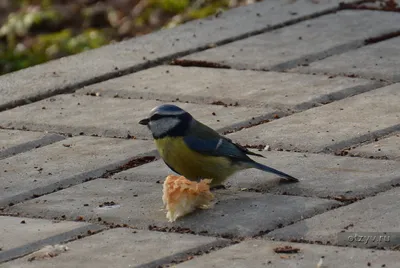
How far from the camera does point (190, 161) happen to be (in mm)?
5395

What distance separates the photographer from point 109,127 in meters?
6.42

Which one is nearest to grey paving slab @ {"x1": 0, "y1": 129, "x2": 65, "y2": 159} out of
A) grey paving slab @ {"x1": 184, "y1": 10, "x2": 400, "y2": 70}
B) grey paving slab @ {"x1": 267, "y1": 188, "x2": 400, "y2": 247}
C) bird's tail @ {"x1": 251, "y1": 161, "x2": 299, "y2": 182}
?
bird's tail @ {"x1": 251, "y1": 161, "x2": 299, "y2": 182}

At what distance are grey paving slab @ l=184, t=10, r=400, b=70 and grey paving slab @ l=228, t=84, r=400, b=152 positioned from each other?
898 millimetres

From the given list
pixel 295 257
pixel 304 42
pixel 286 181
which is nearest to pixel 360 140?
pixel 286 181

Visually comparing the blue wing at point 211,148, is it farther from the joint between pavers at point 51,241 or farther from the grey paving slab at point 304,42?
the grey paving slab at point 304,42

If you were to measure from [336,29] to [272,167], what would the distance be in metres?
2.57

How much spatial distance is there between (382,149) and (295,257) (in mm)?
1407

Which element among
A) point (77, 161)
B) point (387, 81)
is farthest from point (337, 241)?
point (387, 81)

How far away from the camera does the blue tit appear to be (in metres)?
5.38

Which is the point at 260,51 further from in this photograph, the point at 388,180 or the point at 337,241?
the point at 337,241

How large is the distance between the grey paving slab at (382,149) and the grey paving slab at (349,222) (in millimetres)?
612

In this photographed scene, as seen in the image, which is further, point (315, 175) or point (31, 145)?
point (31, 145)

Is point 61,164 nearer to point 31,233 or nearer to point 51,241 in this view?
point 31,233

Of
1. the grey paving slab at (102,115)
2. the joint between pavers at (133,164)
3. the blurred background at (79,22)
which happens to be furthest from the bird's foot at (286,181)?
the blurred background at (79,22)
